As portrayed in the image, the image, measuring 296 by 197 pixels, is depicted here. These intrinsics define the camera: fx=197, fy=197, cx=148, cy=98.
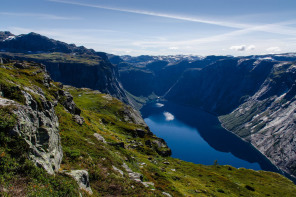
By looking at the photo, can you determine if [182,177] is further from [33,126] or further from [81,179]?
A: [33,126]

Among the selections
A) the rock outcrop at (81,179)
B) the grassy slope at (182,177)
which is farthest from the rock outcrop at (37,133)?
the grassy slope at (182,177)

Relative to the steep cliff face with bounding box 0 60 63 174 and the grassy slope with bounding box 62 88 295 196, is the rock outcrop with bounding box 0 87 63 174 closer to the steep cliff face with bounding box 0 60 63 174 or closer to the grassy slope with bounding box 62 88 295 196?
the steep cliff face with bounding box 0 60 63 174

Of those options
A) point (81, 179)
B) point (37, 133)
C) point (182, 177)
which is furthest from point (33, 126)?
point (182, 177)

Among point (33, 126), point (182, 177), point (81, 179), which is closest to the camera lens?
point (33, 126)

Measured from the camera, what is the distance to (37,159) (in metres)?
17.5

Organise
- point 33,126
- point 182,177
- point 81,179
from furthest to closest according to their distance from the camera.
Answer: point 182,177, point 81,179, point 33,126

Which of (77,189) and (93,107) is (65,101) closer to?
(77,189)

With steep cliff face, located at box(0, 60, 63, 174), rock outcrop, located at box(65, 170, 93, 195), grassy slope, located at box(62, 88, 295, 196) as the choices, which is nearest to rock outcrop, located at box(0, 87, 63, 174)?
steep cliff face, located at box(0, 60, 63, 174)

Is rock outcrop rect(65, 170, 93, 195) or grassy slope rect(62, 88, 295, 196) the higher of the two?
rock outcrop rect(65, 170, 93, 195)

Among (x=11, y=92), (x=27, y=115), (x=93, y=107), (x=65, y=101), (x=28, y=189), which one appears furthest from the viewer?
(x=93, y=107)

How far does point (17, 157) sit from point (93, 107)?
4660 inches

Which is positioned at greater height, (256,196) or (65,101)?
(65,101)

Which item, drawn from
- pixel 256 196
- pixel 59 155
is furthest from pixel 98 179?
pixel 256 196

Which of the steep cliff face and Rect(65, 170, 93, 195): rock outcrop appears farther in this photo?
Rect(65, 170, 93, 195): rock outcrop
